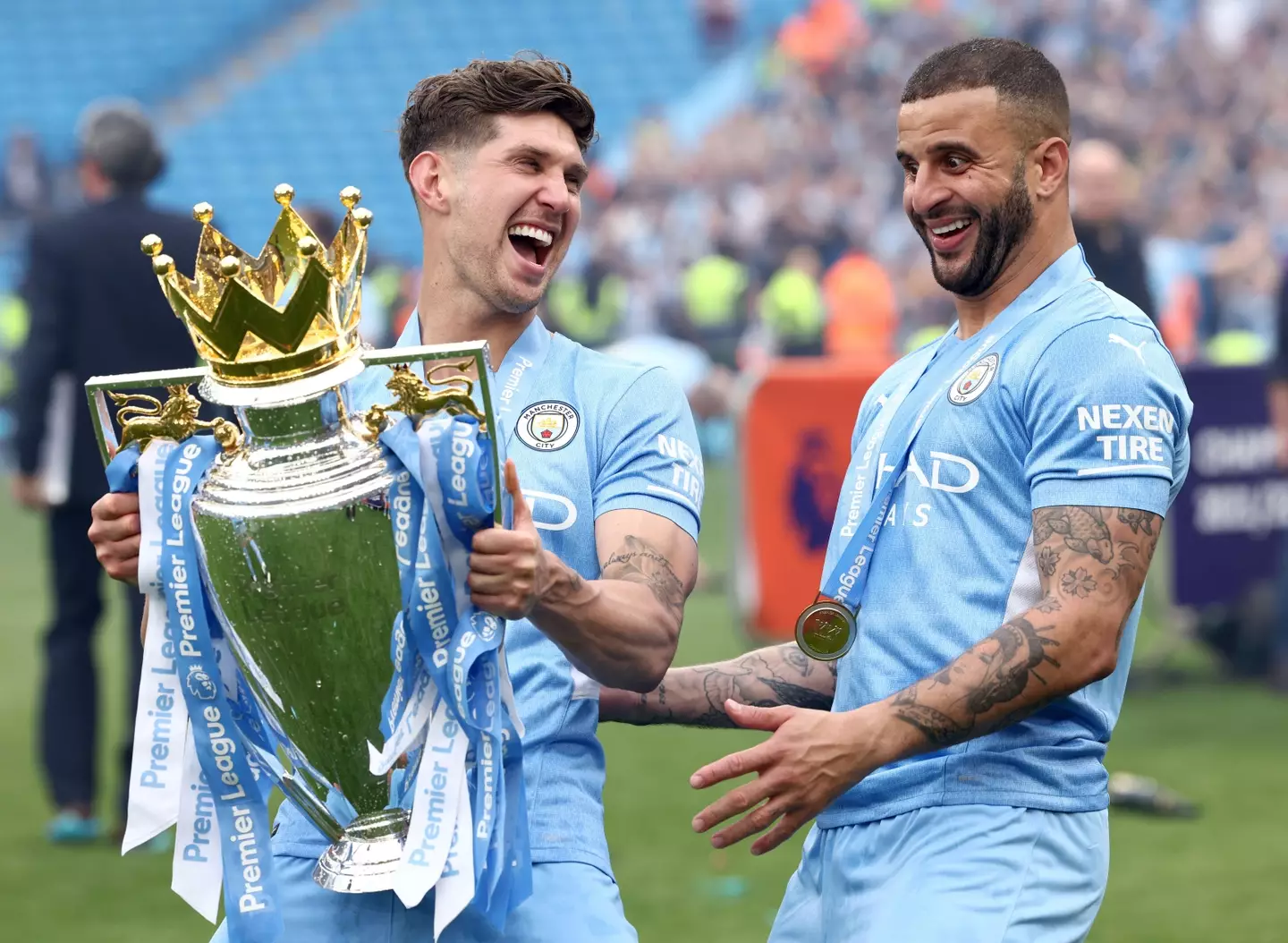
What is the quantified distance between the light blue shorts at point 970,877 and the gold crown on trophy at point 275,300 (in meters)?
1.07

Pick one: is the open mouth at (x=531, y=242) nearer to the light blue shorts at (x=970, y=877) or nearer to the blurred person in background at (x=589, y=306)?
the light blue shorts at (x=970, y=877)

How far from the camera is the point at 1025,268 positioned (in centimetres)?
275

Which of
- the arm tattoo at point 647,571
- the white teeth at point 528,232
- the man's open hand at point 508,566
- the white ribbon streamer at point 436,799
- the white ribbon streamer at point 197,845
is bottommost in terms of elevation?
the white ribbon streamer at point 197,845

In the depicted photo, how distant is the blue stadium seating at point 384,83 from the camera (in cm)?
2327

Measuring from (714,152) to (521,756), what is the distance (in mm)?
18639

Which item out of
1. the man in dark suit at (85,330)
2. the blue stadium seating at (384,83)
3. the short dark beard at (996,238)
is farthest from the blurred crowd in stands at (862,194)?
the short dark beard at (996,238)

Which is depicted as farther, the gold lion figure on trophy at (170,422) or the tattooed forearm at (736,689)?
the tattooed forearm at (736,689)

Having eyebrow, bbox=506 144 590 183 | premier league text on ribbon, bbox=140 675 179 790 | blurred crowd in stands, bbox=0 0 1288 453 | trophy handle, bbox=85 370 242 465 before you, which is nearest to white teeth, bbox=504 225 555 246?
eyebrow, bbox=506 144 590 183

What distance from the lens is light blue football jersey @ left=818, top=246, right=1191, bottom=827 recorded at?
249 cm

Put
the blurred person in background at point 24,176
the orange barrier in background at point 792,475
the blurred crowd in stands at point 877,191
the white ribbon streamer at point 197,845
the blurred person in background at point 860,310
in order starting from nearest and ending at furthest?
1. the white ribbon streamer at point 197,845
2. the orange barrier in background at point 792,475
3. the blurred person in background at point 860,310
4. the blurred crowd in stands at point 877,191
5. the blurred person in background at point 24,176

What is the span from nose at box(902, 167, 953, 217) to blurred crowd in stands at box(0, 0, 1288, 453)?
1077 cm

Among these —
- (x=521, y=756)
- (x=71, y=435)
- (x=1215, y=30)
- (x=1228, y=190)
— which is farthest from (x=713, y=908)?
(x=1215, y=30)

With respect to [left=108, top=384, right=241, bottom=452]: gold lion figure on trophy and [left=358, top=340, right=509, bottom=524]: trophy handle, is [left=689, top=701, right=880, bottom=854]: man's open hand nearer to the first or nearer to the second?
[left=358, top=340, right=509, bottom=524]: trophy handle

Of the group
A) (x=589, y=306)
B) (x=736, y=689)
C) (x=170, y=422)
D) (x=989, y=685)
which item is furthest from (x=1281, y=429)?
(x=589, y=306)
